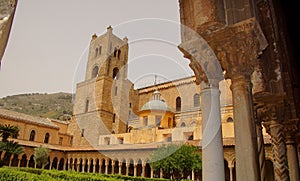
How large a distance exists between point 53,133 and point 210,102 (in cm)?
3176

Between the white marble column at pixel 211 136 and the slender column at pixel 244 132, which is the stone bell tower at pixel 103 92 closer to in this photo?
the white marble column at pixel 211 136

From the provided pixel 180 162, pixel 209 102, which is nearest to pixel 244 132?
pixel 209 102

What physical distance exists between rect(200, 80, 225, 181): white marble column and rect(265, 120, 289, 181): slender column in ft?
6.74

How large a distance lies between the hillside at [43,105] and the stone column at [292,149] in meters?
61.6

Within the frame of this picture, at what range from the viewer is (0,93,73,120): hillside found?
66.8 m

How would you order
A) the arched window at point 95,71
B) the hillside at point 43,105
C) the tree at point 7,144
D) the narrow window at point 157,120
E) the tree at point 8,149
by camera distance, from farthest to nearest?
1. the hillside at point 43,105
2. the arched window at point 95,71
3. the narrow window at point 157,120
4. the tree at point 8,149
5. the tree at point 7,144

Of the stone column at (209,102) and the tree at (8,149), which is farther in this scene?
the tree at (8,149)

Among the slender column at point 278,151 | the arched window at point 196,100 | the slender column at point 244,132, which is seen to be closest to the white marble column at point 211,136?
the slender column at point 244,132

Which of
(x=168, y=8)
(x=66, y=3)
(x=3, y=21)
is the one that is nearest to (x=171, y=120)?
(x=168, y=8)

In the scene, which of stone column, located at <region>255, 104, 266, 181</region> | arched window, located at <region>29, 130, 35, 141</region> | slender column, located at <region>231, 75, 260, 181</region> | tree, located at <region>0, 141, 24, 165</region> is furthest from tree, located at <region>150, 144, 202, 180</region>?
arched window, located at <region>29, 130, 35, 141</region>

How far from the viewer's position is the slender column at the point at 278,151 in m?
4.36

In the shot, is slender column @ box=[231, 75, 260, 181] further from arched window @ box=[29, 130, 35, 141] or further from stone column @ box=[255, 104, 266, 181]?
arched window @ box=[29, 130, 35, 141]

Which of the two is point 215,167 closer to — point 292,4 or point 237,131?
point 237,131

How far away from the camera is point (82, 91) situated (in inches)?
1307
